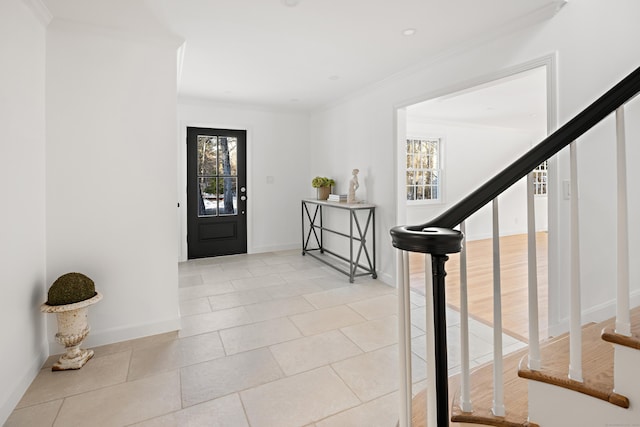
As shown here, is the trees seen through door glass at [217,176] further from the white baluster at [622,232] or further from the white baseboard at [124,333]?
the white baluster at [622,232]

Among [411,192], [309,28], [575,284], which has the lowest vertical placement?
[575,284]

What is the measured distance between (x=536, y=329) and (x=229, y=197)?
16.2 feet

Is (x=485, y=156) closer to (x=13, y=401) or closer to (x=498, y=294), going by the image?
(x=498, y=294)

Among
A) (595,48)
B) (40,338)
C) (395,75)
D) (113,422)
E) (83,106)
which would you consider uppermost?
(395,75)

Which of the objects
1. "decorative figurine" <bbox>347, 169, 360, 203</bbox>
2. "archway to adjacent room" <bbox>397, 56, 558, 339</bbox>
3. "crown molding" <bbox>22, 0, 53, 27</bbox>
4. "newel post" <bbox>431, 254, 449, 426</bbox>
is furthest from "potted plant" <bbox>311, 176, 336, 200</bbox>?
"newel post" <bbox>431, 254, 449, 426</bbox>

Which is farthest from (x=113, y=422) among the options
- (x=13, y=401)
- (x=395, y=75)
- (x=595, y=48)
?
(x=395, y=75)

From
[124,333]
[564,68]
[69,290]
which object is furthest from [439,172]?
[69,290]

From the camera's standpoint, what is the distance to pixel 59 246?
95.5 inches

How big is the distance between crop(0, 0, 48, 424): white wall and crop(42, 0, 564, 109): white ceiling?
0.43m

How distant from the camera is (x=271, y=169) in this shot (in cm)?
571

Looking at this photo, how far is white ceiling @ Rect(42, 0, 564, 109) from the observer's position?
7.64ft

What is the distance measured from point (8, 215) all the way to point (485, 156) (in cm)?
737

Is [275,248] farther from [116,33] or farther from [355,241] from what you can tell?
[116,33]

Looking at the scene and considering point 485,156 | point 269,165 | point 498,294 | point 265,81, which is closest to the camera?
point 498,294
